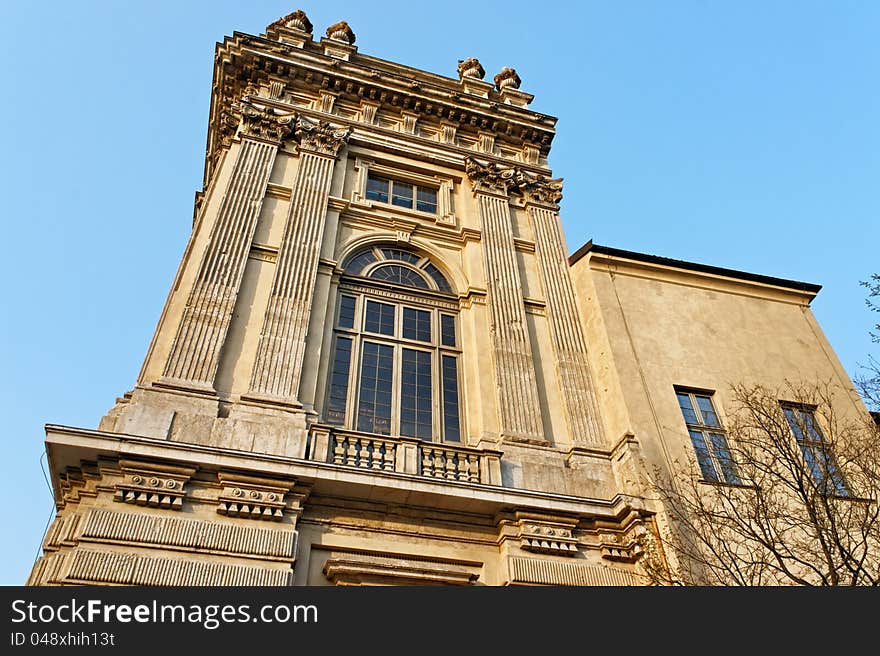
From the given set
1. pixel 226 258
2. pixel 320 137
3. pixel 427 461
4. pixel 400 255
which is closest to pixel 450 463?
pixel 427 461

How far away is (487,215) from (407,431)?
7.60 m

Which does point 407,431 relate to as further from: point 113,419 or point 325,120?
point 325,120

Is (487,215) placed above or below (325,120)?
below

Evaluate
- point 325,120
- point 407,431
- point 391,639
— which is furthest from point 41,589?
point 325,120

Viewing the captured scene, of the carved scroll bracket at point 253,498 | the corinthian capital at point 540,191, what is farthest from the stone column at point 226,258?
the corinthian capital at point 540,191

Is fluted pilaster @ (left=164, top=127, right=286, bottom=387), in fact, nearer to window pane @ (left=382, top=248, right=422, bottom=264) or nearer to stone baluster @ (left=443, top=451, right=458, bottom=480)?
window pane @ (left=382, top=248, right=422, bottom=264)

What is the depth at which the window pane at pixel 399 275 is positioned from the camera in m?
16.9

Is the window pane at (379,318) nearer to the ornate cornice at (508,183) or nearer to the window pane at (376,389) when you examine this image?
the window pane at (376,389)

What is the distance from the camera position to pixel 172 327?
519 inches

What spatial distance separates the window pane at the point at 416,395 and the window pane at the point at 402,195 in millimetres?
5906

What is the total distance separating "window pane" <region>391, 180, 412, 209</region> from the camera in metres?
19.5

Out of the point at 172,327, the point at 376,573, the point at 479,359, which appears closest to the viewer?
the point at 376,573

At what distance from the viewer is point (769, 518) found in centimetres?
1045

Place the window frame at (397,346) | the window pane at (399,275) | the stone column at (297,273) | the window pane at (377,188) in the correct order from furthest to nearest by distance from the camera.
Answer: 1. the window pane at (377,188)
2. the window pane at (399,275)
3. the window frame at (397,346)
4. the stone column at (297,273)
